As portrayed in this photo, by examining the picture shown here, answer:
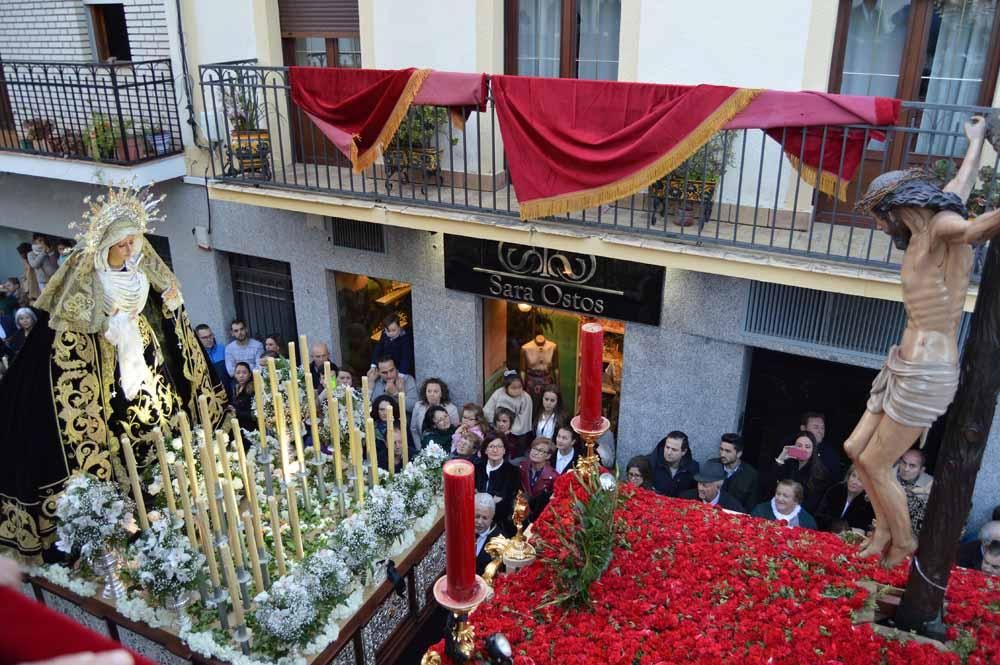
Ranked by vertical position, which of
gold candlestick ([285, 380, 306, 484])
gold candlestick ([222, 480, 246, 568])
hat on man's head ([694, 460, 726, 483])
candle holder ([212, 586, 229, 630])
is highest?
gold candlestick ([285, 380, 306, 484])

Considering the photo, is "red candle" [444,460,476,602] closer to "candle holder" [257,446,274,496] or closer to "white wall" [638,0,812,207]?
"candle holder" [257,446,274,496]

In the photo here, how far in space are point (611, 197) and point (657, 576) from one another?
141 inches

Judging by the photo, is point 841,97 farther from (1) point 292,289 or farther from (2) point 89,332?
(1) point 292,289

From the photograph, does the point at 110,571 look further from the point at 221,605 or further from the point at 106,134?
the point at 106,134

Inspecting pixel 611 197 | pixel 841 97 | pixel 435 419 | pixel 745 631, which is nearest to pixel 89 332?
pixel 435 419

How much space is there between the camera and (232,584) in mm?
4836

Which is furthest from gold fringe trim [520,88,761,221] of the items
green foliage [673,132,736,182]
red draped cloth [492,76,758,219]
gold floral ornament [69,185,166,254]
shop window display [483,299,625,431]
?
gold floral ornament [69,185,166,254]

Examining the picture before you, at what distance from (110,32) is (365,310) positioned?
546 cm

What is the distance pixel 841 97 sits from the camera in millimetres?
5926

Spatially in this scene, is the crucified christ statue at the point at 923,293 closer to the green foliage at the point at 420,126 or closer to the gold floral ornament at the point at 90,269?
the gold floral ornament at the point at 90,269

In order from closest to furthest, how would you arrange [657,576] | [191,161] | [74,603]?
[657,576] < [74,603] < [191,161]

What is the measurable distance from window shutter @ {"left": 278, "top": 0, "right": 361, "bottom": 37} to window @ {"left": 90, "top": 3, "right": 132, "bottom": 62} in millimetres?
2912

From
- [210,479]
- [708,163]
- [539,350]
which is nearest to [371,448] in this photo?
[210,479]

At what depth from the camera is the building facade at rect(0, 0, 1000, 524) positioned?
6.89m
